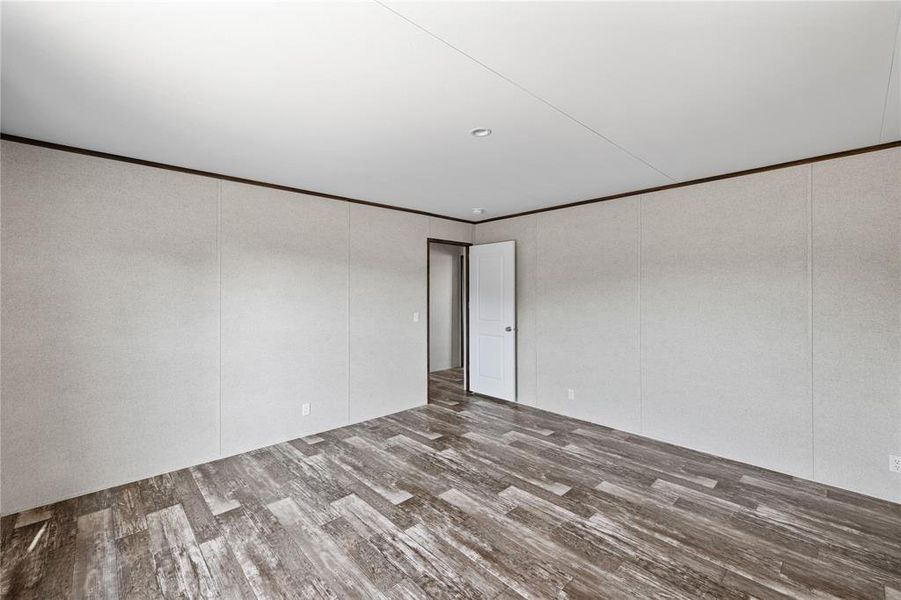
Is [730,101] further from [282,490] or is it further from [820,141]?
[282,490]

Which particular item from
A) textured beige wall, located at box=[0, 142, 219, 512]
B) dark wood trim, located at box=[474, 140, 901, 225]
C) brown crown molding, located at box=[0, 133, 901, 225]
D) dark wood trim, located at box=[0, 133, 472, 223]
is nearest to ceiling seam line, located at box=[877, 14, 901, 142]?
dark wood trim, located at box=[474, 140, 901, 225]

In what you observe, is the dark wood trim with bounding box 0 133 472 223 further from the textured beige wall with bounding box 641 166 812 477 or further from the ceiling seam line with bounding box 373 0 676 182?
the textured beige wall with bounding box 641 166 812 477

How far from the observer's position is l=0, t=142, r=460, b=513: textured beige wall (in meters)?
2.57

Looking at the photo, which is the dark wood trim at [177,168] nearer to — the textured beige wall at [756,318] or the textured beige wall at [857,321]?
the textured beige wall at [756,318]

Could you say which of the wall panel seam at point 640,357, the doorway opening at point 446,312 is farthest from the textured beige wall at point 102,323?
the wall panel seam at point 640,357

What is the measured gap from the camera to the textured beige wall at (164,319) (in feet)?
8.43

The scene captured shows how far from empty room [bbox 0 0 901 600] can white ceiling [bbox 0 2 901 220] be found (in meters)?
0.02

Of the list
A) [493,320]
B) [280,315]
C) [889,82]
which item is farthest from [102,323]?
[889,82]

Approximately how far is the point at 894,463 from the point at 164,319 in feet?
18.6

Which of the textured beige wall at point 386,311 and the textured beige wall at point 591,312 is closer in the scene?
the textured beige wall at point 591,312

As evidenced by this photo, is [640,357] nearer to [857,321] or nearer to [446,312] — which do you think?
[857,321]

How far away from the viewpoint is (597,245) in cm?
430

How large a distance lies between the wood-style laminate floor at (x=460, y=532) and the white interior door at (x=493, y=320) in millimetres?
1817

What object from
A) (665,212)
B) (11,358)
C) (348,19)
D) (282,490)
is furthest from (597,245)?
(11,358)
